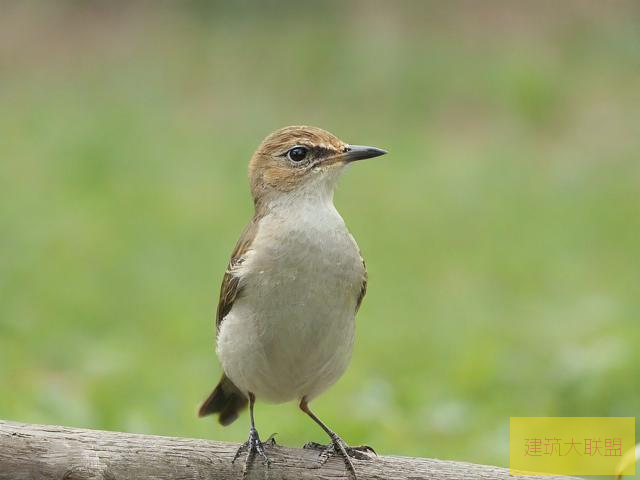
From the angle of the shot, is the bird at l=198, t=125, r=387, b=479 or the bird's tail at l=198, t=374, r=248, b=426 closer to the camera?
the bird at l=198, t=125, r=387, b=479

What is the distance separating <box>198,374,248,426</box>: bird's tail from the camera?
5.22 meters

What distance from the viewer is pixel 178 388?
23.9 feet

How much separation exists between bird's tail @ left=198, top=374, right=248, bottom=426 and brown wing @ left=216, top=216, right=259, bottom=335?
443 millimetres

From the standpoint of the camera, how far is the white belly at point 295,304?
451 centimetres

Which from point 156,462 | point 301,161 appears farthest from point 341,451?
point 301,161

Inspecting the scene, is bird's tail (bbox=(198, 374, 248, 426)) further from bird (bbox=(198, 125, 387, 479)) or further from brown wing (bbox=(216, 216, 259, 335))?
brown wing (bbox=(216, 216, 259, 335))

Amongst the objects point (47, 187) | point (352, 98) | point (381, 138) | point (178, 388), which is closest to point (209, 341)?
point (178, 388)

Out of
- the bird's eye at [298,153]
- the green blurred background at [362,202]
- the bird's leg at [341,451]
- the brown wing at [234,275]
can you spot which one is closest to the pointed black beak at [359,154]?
the bird's eye at [298,153]

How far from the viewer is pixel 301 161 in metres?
4.84

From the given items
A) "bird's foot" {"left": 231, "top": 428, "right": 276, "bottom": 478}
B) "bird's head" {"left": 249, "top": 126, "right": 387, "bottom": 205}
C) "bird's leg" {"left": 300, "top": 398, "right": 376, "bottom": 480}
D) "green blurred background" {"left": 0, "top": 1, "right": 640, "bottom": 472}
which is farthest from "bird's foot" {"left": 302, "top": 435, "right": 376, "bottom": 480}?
"green blurred background" {"left": 0, "top": 1, "right": 640, "bottom": 472}

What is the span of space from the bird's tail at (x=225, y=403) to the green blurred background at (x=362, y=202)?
1137 mm

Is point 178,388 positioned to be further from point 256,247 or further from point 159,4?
point 159,4

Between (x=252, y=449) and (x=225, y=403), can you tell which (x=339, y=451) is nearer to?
(x=252, y=449)

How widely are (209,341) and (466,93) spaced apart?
709 cm
